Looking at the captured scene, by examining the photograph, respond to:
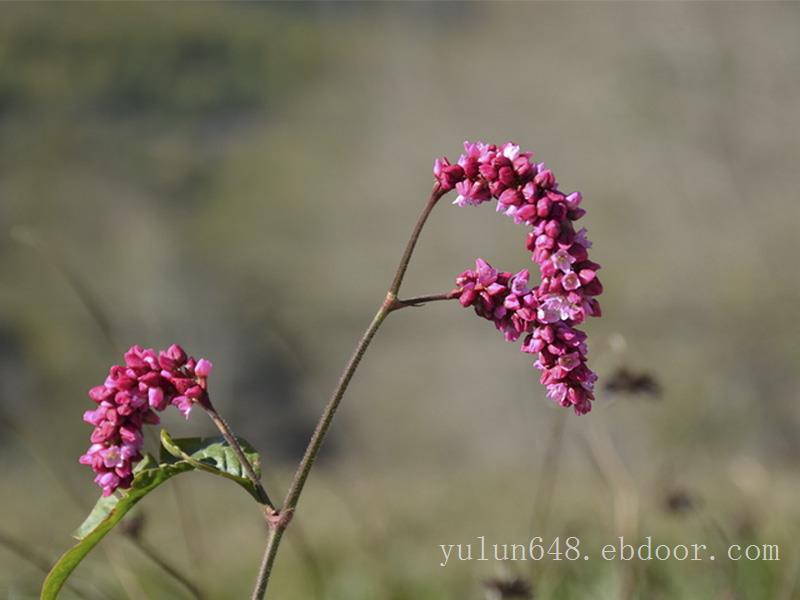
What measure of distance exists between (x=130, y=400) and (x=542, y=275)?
0.59 meters

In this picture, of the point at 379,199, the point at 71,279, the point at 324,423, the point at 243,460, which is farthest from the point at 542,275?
the point at 379,199

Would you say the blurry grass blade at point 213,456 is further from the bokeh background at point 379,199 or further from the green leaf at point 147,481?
the bokeh background at point 379,199

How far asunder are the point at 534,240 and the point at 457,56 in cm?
2096

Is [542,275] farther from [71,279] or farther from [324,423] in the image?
[71,279]

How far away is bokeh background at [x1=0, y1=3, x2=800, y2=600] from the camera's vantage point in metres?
15.2

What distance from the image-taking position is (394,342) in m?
16.8

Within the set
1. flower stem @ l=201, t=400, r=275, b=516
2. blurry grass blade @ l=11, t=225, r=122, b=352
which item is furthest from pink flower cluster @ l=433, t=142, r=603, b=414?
blurry grass blade @ l=11, t=225, r=122, b=352

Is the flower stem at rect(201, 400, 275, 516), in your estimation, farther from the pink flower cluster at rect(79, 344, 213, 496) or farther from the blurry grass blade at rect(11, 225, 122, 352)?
the blurry grass blade at rect(11, 225, 122, 352)

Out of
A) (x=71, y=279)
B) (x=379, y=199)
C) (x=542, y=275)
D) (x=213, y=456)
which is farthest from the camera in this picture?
(x=379, y=199)

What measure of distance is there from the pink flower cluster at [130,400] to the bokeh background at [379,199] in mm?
8839

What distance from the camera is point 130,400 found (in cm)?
138

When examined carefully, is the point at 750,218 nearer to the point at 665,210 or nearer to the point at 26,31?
the point at 665,210

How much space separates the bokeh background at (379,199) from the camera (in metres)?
15.2

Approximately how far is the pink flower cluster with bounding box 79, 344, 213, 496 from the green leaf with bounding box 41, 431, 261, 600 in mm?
32
